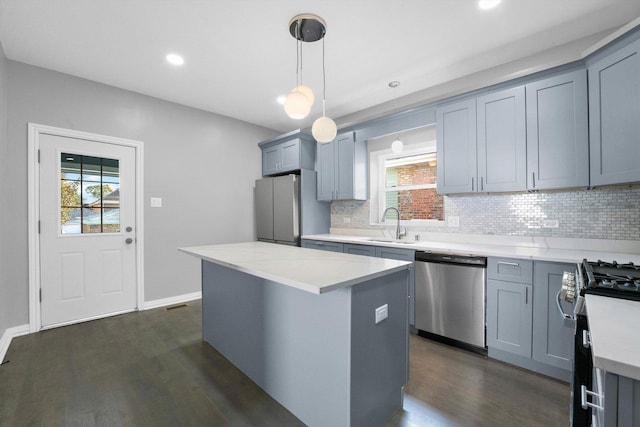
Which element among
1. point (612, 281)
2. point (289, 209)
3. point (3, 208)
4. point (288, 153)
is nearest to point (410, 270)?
point (612, 281)

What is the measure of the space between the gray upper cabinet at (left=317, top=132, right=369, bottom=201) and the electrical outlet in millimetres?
2401

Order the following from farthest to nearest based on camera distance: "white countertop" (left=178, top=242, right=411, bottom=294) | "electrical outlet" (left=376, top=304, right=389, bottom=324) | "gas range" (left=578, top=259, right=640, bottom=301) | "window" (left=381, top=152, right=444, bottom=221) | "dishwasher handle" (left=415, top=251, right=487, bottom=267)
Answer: "window" (left=381, top=152, right=444, bottom=221), "dishwasher handle" (left=415, top=251, right=487, bottom=267), "electrical outlet" (left=376, top=304, right=389, bottom=324), "white countertop" (left=178, top=242, right=411, bottom=294), "gas range" (left=578, top=259, right=640, bottom=301)

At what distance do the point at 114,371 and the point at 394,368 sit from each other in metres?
2.11

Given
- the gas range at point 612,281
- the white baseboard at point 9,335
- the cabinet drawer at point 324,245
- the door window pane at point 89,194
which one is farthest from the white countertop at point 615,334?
the door window pane at point 89,194

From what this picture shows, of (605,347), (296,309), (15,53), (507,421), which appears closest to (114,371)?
(296,309)

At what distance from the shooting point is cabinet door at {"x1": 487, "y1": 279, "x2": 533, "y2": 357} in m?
2.13

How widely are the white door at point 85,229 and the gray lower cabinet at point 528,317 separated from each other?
3964mm

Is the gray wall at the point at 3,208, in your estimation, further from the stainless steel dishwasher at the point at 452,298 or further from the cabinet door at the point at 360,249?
the stainless steel dishwasher at the point at 452,298

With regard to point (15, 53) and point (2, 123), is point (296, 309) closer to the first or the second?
point (2, 123)

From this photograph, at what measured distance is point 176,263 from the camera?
12.5 feet

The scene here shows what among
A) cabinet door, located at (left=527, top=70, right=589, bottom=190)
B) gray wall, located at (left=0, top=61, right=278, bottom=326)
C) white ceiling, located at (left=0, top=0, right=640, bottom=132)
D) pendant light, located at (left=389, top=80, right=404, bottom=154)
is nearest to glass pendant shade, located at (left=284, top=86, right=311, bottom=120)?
white ceiling, located at (left=0, top=0, right=640, bottom=132)

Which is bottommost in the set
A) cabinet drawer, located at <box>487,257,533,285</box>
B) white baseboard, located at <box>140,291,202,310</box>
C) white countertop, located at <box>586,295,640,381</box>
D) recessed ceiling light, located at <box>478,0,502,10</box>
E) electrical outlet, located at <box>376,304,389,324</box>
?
white baseboard, located at <box>140,291,202,310</box>

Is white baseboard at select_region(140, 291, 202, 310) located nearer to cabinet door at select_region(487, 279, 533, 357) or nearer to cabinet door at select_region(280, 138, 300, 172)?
cabinet door at select_region(280, 138, 300, 172)

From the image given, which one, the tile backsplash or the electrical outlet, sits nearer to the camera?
the electrical outlet
